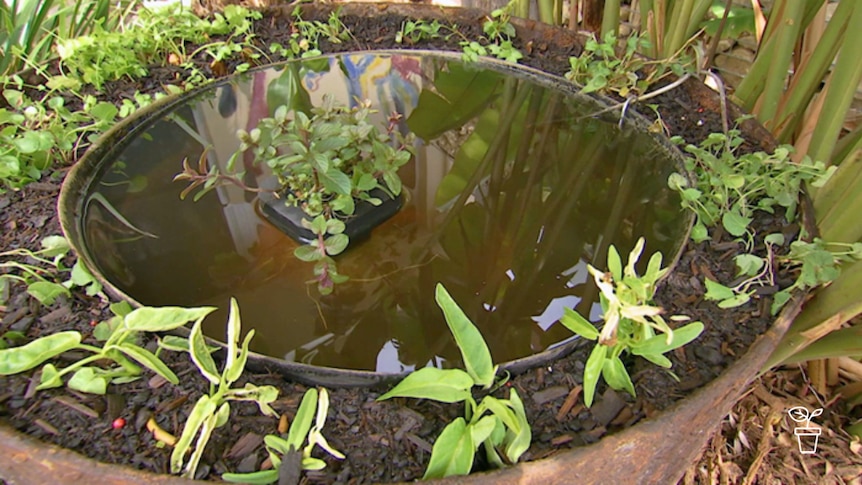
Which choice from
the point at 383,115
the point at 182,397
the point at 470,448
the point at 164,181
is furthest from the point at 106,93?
the point at 470,448

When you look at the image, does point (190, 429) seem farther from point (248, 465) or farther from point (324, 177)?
point (324, 177)

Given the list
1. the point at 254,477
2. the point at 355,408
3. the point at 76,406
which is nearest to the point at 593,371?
the point at 355,408

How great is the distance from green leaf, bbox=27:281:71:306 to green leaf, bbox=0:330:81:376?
139 millimetres

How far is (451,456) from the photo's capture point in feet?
1.88

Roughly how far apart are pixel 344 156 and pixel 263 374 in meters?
0.39

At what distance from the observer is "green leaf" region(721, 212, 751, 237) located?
860mm

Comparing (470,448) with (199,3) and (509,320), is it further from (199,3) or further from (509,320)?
(199,3)

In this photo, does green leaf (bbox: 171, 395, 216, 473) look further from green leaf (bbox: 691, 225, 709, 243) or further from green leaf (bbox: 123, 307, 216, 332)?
green leaf (bbox: 691, 225, 709, 243)

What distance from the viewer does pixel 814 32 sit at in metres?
1.29

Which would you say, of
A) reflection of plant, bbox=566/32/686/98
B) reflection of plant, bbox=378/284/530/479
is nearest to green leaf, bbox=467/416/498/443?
reflection of plant, bbox=378/284/530/479

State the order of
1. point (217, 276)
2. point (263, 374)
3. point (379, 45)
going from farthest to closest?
point (379, 45) < point (217, 276) < point (263, 374)

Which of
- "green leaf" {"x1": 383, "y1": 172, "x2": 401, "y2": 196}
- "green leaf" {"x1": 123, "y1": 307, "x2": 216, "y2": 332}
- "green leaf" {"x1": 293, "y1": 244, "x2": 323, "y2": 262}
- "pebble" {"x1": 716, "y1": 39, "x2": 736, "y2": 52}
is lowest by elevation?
"pebble" {"x1": 716, "y1": 39, "x2": 736, "y2": 52}

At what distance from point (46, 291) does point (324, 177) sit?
1.36ft

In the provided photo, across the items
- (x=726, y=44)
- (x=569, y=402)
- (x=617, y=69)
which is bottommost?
(x=726, y=44)
